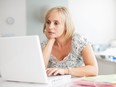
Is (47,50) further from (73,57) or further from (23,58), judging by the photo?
(23,58)

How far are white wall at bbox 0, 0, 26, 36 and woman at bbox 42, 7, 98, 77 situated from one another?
141 centimetres

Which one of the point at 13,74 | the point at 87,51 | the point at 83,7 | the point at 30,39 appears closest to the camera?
the point at 30,39

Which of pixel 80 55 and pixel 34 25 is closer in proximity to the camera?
pixel 80 55

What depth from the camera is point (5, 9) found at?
3033 millimetres

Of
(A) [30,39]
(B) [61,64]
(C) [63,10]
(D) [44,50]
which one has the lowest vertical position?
(B) [61,64]

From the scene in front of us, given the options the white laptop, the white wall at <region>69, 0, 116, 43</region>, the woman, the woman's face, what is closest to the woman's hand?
the white laptop

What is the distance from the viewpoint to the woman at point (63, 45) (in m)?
1.60

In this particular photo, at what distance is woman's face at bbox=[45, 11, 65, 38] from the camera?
1597mm

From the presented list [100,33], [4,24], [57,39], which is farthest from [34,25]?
[57,39]

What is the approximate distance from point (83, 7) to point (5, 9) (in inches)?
41.4

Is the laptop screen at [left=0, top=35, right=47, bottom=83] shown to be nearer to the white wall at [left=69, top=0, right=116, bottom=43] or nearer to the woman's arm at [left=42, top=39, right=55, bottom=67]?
the woman's arm at [left=42, top=39, right=55, bottom=67]

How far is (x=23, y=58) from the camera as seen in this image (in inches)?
41.7

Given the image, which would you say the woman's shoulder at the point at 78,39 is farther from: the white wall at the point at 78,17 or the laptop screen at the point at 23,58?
the white wall at the point at 78,17

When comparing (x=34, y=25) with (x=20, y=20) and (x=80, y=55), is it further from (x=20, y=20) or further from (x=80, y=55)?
(x=80, y=55)
